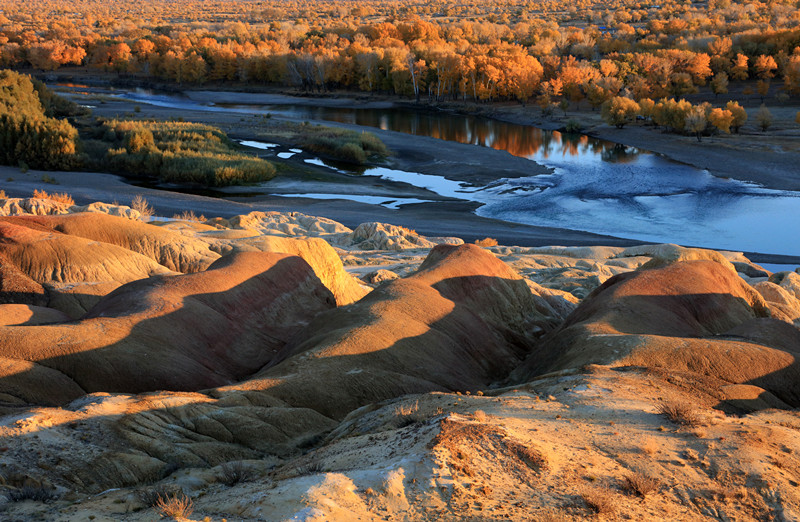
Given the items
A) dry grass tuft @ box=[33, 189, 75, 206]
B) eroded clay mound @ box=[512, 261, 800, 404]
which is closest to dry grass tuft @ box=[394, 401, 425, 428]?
eroded clay mound @ box=[512, 261, 800, 404]

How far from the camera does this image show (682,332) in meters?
17.4

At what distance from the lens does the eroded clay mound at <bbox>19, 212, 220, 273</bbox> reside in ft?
70.9

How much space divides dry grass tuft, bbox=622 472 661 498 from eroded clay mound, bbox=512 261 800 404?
577 centimetres

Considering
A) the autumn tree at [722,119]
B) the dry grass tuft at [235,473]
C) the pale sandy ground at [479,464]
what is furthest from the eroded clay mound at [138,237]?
the autumn tree at [722,119]

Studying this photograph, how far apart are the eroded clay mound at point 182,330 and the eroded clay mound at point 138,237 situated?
3796 mm

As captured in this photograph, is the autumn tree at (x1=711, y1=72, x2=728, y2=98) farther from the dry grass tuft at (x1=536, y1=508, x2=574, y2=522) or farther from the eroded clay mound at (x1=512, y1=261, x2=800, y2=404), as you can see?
the dry grass tuft at (x1=536, y1=508, x2=574, y2=522)

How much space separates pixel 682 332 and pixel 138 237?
15978 mm

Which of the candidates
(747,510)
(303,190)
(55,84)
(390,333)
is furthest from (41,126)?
(55,84)

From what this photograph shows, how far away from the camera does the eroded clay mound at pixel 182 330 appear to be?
13.0 metres

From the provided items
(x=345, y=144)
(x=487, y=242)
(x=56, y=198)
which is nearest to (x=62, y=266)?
(x=56, y=198)

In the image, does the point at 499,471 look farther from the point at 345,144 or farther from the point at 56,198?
the point at 345,144

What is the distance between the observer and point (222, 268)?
18.5 metres

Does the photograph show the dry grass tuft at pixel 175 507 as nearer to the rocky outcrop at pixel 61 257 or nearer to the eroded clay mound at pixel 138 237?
the rocky outcrop at pixel 61 257

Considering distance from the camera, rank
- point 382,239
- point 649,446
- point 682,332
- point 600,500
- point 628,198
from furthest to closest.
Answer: point 628,198
point 382,239
point 682,332
point 649,446
point 600,500
